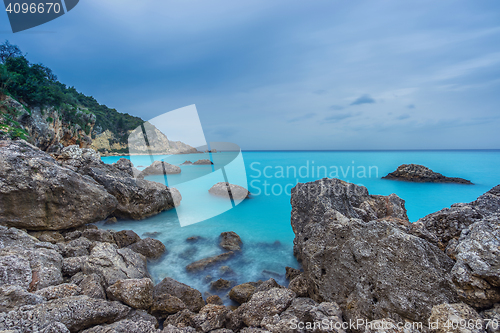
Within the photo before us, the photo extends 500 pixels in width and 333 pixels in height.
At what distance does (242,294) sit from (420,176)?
94.0ft

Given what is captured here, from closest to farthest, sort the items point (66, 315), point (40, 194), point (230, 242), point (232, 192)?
1. point (66, 315)
2. point (40, 194)
3. point (230, 242)
4. point (232, 192)

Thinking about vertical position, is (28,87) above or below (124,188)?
above

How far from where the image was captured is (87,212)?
8539mm

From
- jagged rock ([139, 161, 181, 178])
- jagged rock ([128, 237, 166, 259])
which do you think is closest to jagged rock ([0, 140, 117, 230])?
jagged rock ([128, 237, 166, 259])

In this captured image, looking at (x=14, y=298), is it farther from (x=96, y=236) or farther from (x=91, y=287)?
(x=96, y=236)

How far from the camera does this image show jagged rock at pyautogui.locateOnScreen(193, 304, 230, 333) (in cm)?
407

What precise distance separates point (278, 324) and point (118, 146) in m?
83.0

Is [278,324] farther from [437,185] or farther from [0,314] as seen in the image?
[437,185]

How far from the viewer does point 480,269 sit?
272 cm

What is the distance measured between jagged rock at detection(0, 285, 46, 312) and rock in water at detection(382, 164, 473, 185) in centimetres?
3219

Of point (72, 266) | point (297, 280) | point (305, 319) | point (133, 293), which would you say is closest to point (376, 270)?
point (305, 319)

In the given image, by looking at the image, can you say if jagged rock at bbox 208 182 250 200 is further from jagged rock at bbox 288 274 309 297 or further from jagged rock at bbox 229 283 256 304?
jagged rock at bbox 288 274 309 297

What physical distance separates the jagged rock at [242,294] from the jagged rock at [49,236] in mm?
6063

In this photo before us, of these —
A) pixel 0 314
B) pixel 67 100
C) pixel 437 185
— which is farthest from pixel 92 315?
pixel 67 100
